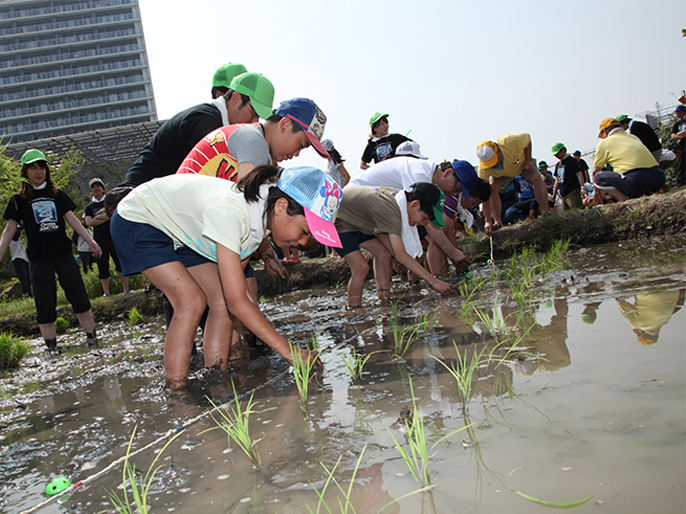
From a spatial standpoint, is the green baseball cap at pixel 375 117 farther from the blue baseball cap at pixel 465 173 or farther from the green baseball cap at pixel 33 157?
the green baseball cap at pixel 33 157

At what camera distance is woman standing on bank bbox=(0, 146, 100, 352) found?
172 inches

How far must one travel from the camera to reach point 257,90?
3006 mm

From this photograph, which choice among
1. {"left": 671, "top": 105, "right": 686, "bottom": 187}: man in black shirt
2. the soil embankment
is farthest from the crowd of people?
{"left": 671, "top": 105, "right": 686, "bottom": 187}: man in black shirt

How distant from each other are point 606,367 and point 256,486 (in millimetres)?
1247

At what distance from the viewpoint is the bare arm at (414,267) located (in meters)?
3.88

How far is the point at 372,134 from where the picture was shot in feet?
21.8

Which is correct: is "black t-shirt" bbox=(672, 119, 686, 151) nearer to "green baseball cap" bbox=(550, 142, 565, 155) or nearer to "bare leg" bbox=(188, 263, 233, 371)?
"green baseball cap" bbox=(550, 142, 565, 155)


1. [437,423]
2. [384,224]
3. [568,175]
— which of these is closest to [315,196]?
[437,423]

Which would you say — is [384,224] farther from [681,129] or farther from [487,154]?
[681,129]

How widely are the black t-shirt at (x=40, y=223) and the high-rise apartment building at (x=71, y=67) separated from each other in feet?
224

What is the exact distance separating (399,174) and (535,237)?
98.7 inches

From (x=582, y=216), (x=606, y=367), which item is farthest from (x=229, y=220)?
(x=582, y=216)

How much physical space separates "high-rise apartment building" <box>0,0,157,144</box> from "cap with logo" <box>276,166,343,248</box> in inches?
2811

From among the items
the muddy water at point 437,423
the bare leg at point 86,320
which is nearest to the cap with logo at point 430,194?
the muddy water at point 437,423
